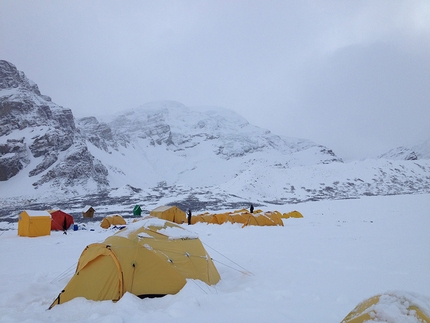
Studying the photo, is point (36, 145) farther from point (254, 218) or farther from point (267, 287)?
point (267, 287)

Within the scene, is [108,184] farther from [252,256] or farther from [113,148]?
[252,256]

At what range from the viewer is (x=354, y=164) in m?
62.8

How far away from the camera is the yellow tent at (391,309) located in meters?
2.69

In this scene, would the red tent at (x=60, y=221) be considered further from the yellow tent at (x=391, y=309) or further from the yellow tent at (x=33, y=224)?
the yellow tent at (x=391, y=309)

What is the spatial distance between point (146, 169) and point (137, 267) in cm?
9713

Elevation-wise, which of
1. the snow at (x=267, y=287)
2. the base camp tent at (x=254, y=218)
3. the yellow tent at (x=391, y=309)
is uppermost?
the yellow tent at (x=391, y=309)

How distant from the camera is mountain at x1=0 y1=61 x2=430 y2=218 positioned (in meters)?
50.6

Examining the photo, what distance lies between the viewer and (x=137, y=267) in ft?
19.4

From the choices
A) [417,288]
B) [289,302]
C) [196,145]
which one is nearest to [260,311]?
[289,302]

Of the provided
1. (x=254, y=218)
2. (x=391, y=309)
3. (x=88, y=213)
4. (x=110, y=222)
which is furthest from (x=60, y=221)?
(x=391, y=309)

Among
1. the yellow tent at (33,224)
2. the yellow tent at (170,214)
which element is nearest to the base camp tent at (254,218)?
the yellow tent at (170,214)

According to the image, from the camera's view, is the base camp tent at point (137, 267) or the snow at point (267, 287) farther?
the base camp tent at point (137, 267)

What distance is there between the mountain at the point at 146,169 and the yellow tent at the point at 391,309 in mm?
34424

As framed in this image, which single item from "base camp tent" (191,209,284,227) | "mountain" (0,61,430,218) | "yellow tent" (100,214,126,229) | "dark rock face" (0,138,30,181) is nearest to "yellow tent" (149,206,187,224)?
"yellow tent" (100,214,126,229)
